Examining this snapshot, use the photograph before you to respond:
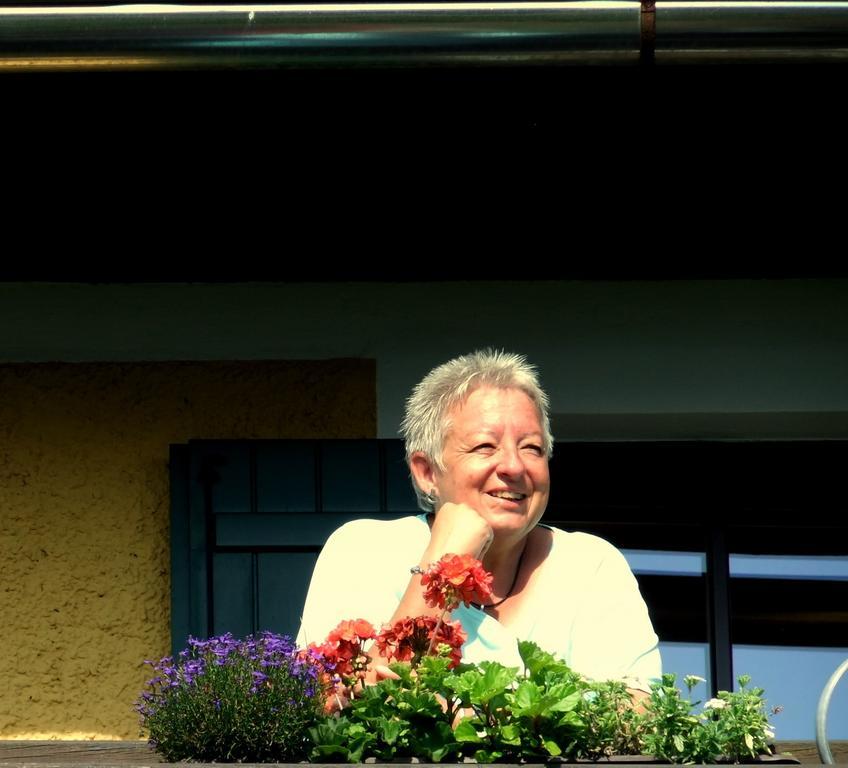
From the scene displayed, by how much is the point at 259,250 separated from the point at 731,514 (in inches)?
57.2

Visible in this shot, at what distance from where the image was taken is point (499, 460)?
298 cm

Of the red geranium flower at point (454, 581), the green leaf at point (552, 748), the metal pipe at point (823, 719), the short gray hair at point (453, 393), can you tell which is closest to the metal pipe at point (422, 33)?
the short gray hair at point (453, 393)

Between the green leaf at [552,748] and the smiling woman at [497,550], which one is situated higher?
the smiling woman at [497,550]

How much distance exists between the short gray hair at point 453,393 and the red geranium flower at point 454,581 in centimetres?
63

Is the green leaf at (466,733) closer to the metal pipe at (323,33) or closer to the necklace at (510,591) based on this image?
the necklace at (510,591)

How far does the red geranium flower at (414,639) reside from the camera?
8.00 ft

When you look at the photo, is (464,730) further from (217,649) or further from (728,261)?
(728,261)

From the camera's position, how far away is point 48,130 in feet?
11.6

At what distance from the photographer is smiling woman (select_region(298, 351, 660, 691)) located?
2896 millimetres

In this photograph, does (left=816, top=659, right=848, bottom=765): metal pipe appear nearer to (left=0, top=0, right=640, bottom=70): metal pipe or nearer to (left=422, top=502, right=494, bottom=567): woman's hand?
(left=422, top=502, right=494, bottom=567): woman's hand

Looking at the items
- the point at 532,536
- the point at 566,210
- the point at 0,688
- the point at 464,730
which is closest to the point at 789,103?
the point at 566,210

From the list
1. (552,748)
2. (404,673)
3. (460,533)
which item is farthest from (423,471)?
(552,748)

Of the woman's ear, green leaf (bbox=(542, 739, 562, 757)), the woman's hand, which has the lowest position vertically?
green leaf (bbox=(542, 739, 562, 757))

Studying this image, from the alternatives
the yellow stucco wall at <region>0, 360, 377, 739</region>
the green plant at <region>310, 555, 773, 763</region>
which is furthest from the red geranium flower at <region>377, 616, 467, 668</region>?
the yellow stucco wall at <region>0, 360, 377, 739</region>
